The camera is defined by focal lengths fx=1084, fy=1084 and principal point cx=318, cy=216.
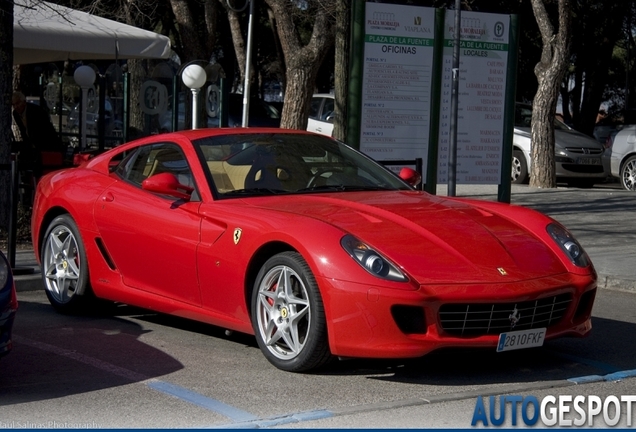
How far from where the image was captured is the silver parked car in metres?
21.5

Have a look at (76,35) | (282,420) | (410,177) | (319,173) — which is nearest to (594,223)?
(410,177)

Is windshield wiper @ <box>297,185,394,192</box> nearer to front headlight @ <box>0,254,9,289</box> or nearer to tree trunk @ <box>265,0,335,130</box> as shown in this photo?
front headlight @ <box>0,254,9,289</box>

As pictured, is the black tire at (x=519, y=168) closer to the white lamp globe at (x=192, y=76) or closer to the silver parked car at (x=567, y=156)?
the silver parked car at (x=567, y=156)

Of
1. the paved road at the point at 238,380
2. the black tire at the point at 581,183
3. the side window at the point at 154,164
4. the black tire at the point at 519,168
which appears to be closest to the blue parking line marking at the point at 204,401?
the paved road at the point at 238,380

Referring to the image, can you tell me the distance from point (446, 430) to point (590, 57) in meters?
33.4

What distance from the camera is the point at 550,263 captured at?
633 centimetres

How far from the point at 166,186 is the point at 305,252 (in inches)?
52.1

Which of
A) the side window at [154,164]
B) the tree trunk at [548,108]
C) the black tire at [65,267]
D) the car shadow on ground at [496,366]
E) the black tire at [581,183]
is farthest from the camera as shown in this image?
the black tire at [581,183]

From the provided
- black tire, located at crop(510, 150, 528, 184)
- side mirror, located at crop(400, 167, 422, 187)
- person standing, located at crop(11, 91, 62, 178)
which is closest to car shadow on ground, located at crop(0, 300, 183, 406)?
side mirror, located at crop(400, 167, 422, 187)

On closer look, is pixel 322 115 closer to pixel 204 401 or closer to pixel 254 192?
pixel 254 192

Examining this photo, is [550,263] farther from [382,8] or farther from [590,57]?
[590,57]

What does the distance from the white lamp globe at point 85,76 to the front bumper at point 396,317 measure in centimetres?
1180

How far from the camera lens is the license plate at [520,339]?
5953mm

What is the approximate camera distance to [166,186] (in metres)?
6.94
